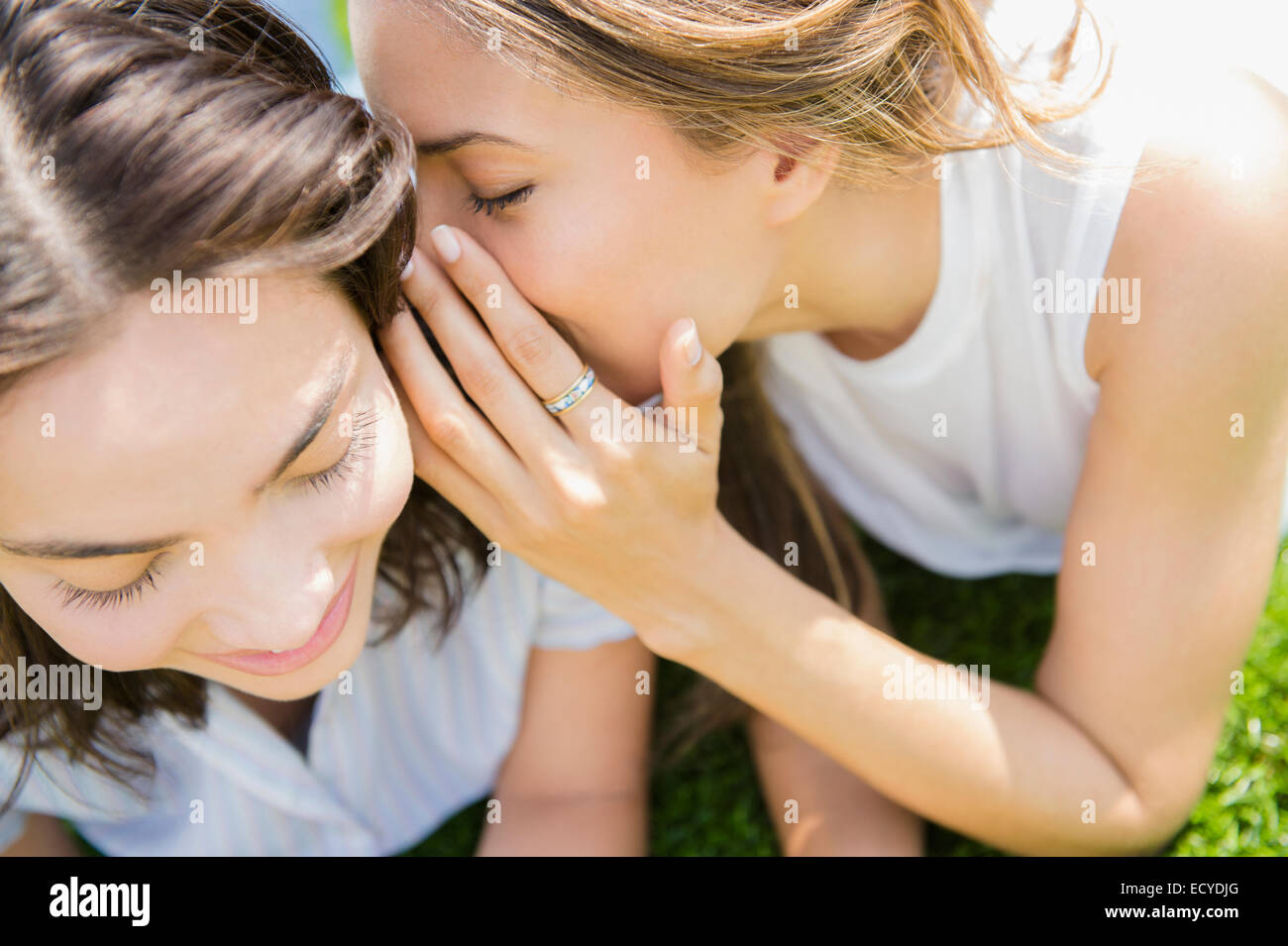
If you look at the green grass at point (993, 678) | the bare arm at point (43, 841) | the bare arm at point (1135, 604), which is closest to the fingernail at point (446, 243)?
the bare arm at point (1135, 604)

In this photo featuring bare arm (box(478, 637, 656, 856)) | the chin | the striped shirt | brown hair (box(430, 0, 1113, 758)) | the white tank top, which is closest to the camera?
brown hair (box(430, 0, 1113, 758))

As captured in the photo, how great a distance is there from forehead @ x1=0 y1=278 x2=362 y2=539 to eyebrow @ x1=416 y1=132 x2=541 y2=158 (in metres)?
0.41

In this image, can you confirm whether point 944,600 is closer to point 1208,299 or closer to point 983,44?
point 1208,299

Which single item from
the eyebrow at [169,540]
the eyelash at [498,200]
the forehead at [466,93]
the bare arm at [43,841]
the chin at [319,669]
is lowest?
the bare arm at [43,841]

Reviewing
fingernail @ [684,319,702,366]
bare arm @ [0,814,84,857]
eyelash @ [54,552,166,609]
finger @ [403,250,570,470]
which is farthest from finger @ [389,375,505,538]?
bare arm @ [0,814,84,857]

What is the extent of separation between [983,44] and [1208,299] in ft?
1.95

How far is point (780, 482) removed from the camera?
2.80 meters

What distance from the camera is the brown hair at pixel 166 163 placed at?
133cm

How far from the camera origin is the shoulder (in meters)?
1.90

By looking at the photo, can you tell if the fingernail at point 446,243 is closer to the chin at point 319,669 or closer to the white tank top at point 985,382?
the chin at point 319,669

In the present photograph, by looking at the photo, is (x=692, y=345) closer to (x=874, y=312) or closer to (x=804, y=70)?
(x=804, y=70)

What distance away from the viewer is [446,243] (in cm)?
180

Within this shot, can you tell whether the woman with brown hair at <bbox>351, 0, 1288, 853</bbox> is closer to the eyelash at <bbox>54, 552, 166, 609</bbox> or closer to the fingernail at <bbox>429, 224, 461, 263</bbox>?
the fingernail at <bbox>429, 224, 461, 263</bbox>
